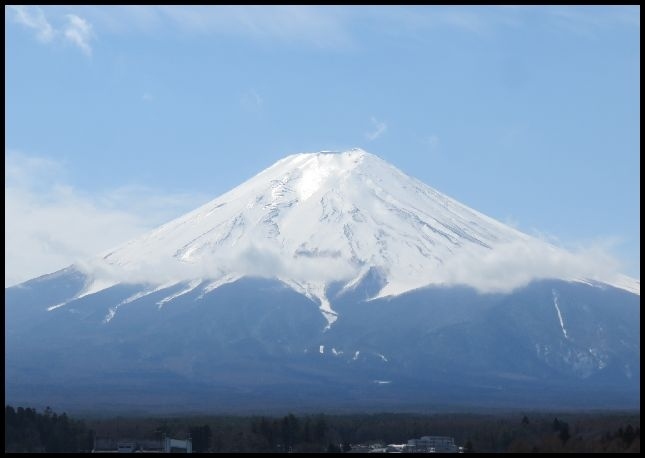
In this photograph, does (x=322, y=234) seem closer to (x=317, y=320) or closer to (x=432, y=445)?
(x=317, y=320)

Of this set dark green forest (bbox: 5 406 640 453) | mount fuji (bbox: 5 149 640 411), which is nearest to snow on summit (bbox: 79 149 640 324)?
mount fuji (bbox: 5 149 640 411)

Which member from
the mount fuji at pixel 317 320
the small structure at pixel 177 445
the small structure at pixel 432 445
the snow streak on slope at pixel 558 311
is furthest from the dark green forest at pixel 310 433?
the snow streak on slope at pixel 558 311

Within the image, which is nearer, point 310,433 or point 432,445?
point 310,433

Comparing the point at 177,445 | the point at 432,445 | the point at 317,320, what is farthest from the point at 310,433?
the point at 317,320

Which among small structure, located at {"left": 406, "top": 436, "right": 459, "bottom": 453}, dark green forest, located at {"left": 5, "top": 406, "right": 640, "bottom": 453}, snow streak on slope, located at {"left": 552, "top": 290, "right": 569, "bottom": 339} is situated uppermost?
snow streak on slope, located at {"left": 552, "top": 290, "right": 569, "bottom": 339}

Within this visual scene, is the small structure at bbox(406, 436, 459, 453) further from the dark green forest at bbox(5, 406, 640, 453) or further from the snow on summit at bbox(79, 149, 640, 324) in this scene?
the snow on summit at bbox(79, 149, 640, 324)

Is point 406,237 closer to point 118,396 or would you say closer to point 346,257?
point 346,257
